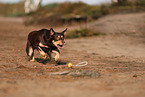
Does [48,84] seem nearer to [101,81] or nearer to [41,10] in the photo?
[101,81]

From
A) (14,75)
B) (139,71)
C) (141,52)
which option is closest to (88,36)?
(141,52)

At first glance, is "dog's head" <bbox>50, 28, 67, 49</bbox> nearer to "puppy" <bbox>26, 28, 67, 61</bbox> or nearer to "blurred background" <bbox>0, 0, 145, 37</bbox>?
"puppy" <bbox>26, 28, 67, 61</bbox>

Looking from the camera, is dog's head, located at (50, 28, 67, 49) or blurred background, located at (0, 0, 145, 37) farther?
blurred background, located at (0, 0, 145, 37)

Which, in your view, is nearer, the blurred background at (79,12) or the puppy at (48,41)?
the puppy at (48,41)

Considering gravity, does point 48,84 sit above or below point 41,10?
below

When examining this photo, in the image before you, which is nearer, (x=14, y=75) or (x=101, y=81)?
(x=101, y=81)

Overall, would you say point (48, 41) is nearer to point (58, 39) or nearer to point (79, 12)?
point (58, 39)

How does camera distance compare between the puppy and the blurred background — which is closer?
the puppy

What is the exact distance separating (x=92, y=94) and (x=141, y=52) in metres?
5.94

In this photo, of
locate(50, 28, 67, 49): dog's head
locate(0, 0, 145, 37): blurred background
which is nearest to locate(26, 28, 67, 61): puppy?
locate(50, 28, 67, 49): dog's head

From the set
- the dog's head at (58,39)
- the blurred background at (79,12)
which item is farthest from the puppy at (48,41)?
the blurred background at (79,12)

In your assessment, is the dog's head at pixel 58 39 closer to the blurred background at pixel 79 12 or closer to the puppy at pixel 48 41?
the puppy at pixel 48 41

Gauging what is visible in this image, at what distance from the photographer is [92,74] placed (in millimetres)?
4934

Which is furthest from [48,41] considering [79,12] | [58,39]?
[79,12]
